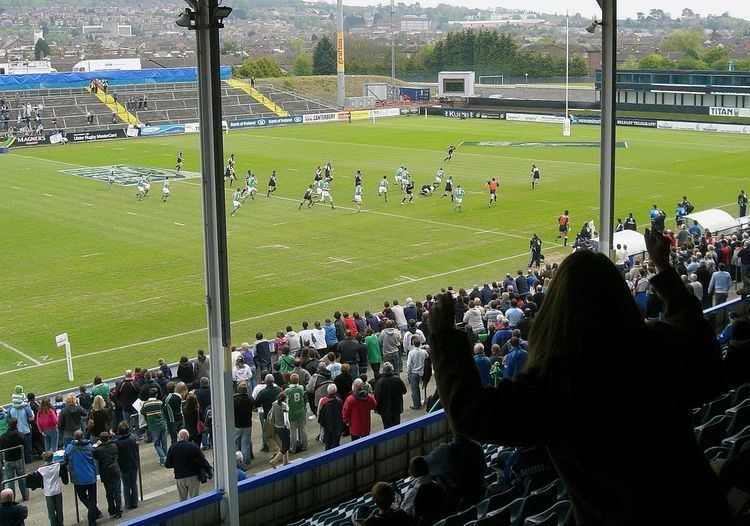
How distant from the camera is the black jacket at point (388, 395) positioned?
1022cm

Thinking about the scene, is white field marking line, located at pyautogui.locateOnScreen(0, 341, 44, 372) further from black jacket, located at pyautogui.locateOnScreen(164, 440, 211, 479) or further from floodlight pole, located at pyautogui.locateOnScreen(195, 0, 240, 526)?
floodlight pole, located at pyautogui.locateOnScreen(195, 0, 240, 526)

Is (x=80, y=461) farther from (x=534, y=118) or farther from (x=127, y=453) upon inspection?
(x=534, y=118)

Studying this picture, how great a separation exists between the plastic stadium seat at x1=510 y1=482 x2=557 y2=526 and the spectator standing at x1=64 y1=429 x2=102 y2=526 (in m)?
5.05

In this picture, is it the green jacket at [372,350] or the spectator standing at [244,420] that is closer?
the spectator standing at [244,420]

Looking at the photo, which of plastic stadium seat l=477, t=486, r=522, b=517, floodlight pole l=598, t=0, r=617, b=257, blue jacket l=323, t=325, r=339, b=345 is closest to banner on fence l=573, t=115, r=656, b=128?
blue jacket l=323, t=325, r=339, b=345

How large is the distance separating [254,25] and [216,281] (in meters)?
169

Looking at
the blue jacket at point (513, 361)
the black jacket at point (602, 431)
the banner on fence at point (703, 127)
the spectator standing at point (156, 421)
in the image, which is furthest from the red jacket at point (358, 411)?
the banner on fence at point (703, 127)

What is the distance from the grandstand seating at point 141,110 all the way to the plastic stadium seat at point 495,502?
47289mm

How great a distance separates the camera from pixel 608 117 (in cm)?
991

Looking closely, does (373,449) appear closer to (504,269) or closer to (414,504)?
(414,504)

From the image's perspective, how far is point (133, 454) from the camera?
915cm

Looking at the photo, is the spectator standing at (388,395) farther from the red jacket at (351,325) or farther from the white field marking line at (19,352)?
the white field marking line at (19,352)

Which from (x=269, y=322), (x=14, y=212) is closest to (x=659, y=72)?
(x=14, y=212)

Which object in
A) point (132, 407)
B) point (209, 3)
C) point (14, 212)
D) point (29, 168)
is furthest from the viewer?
Answer: point (29, 168)
